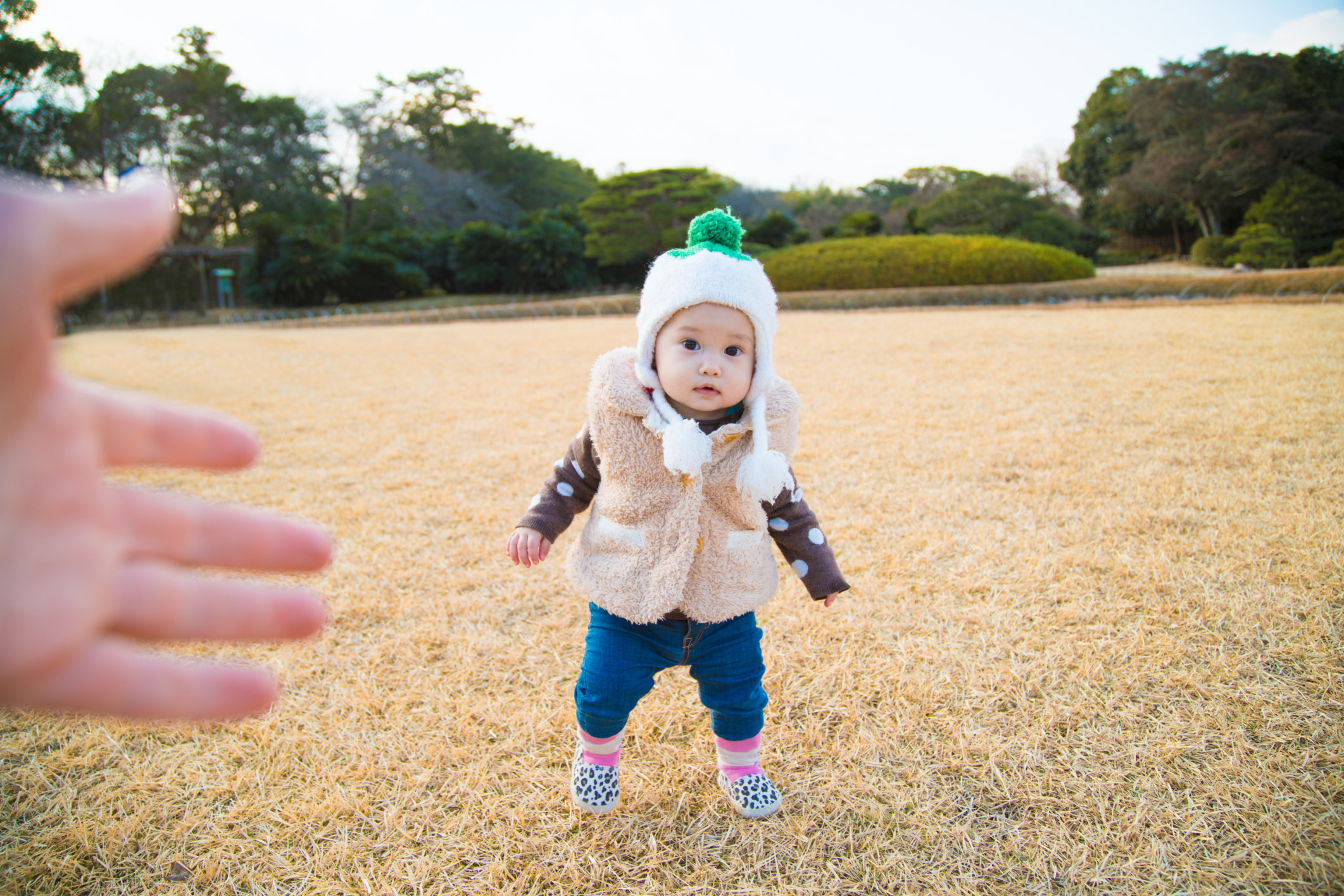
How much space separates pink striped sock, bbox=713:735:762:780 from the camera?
1410 millimetres

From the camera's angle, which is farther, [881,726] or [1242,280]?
[1242,280]

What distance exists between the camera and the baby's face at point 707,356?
1.36m

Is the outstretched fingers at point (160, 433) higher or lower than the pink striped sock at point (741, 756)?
higher

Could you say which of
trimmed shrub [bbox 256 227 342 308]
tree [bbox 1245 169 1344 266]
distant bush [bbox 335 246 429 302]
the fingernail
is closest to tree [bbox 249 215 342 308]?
trimmed shrub [bbox 256 227 342 308]

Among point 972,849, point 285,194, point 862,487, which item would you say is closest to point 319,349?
point 862,487

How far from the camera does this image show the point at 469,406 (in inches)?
197

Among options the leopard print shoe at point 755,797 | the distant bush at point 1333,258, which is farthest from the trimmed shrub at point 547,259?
the leopard print shoe at point 755,797

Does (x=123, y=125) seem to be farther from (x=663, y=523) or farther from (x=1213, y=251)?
(x=1213, y=251)

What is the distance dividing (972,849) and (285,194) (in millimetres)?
25289

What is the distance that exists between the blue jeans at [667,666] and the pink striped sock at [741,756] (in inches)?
0.4

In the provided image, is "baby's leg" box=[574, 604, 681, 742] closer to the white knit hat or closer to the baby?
the baby

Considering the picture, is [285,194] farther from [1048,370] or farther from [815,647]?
[815,647]

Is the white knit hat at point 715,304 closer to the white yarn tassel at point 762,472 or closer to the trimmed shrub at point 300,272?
Result: the white yarn tassel at point 762,472

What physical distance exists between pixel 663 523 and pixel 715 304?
0.43m
